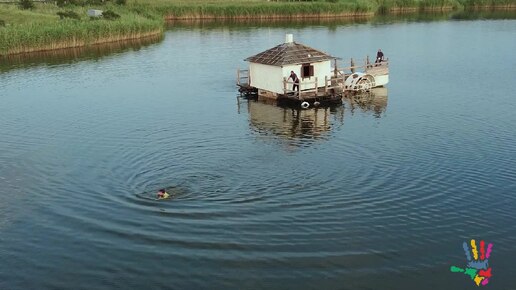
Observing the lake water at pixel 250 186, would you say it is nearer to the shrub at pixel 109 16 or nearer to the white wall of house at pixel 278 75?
the white wall of house at pixel 278 75

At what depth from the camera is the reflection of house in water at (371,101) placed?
47316mm

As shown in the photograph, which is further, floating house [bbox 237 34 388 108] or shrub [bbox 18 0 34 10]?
shrub [bbox 18 0 34 10]

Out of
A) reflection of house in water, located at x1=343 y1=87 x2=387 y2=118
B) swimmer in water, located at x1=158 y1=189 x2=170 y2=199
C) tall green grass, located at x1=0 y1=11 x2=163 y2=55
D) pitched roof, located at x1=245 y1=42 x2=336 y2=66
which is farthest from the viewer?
tall green grass, located at x1=0 y1=11 x2=163 y2=55

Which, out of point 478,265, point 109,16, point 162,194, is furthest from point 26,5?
point 478,265

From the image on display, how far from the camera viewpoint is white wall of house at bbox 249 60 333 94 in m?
Result: 49.0

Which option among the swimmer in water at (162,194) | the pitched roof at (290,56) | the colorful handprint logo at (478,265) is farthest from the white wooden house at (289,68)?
the colorful handprint logo at (478,265)

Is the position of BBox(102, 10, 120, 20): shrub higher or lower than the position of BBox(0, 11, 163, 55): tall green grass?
higher

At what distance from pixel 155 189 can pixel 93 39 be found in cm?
6388

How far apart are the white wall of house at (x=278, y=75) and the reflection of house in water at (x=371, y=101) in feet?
11.1

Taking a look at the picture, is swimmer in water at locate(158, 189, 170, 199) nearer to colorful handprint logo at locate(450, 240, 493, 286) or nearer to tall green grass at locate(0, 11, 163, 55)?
colorful handprint logo at locate(450, 240, 493, 286)

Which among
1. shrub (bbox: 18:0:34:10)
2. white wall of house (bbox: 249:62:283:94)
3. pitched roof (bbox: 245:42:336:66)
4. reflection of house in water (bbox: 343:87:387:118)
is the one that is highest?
shrub (bbox: 18:0:34:10)

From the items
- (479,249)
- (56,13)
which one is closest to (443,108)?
(479,249)

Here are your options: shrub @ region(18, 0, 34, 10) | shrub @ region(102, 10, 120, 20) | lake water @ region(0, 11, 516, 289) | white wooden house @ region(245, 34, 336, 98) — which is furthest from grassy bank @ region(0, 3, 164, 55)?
white wooden house @ region(245, 34, 336, 98)

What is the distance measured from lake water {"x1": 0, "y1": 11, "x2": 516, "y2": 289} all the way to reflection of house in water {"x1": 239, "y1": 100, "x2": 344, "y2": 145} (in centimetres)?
22
